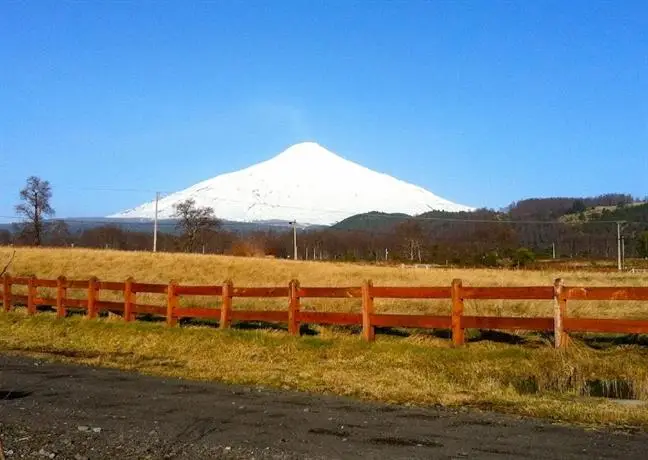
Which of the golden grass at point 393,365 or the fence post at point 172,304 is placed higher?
the fence post at point 172,304

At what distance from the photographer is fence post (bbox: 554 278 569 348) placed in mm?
12391

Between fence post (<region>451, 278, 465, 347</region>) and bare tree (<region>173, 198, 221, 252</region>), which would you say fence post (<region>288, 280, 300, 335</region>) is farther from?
bare tree (<region>173, 198, 221, 252</region>)

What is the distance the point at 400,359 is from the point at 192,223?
9832cm

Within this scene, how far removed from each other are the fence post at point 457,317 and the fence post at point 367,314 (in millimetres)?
1835

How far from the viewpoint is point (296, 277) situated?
126ft

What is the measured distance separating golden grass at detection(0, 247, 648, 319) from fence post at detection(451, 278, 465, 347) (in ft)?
14.8

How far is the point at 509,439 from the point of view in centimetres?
727

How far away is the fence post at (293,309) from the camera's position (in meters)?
15.6

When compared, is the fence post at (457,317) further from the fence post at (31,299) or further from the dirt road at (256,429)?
the fence post at (31,299)

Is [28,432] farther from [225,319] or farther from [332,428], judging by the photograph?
[225,319]

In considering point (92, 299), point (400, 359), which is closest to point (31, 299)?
point (92, 299)

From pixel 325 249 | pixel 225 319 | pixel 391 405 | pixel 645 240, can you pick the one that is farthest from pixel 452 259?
pixel 391 405

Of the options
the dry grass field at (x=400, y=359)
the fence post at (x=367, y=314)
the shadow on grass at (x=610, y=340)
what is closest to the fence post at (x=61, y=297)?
the dry grass field at (x=400, y=359)

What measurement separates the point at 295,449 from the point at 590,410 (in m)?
3.98
